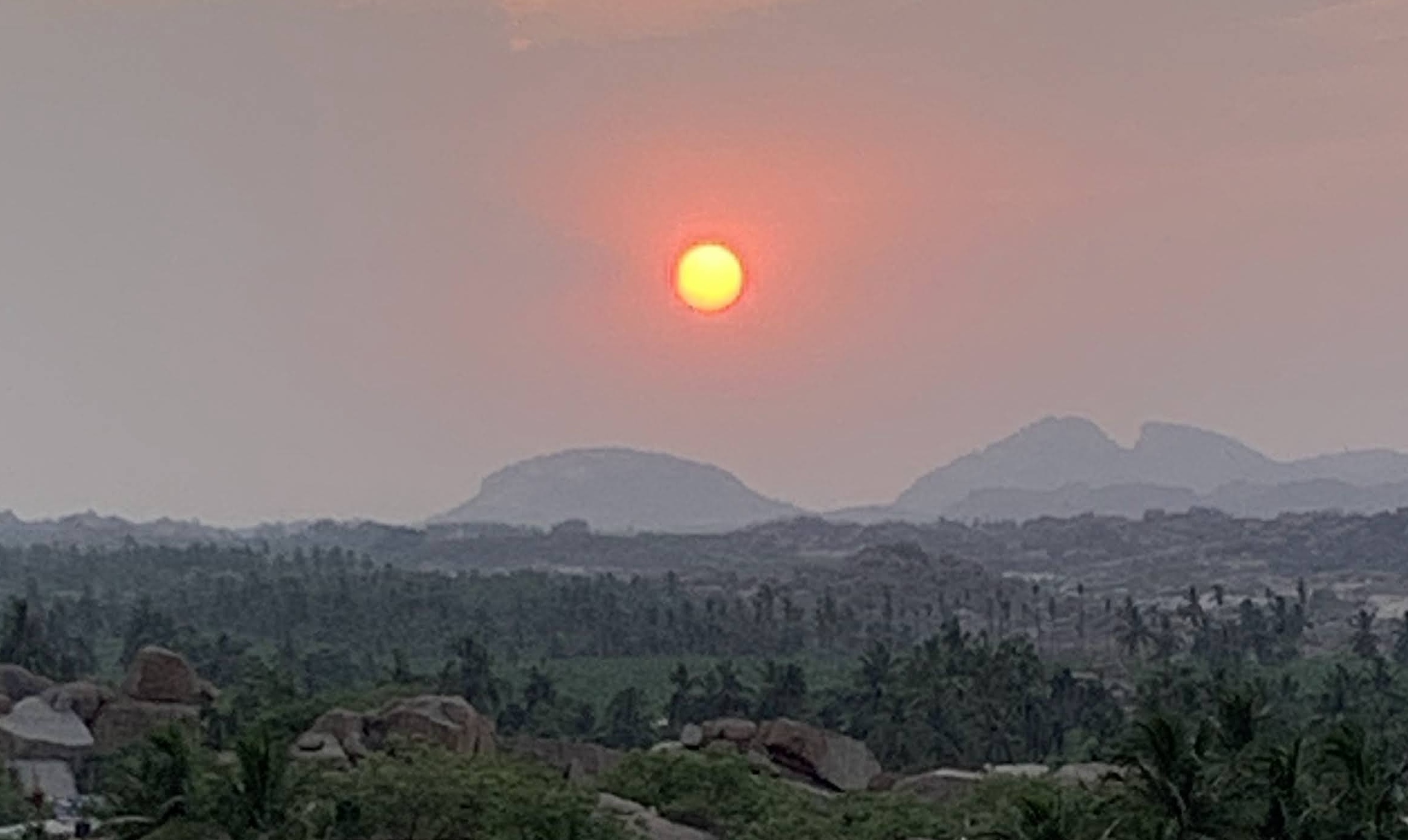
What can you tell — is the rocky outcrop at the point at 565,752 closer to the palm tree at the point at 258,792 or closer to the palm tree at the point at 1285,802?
the palm tree at the point at 258,792

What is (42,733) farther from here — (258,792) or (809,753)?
(258,792)

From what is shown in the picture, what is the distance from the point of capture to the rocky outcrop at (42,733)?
2901 inches

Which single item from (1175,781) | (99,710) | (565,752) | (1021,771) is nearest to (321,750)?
(565,752)

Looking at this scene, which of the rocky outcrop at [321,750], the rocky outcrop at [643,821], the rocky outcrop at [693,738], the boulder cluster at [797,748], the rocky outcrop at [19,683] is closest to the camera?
the rocky outcrop at [643,821]

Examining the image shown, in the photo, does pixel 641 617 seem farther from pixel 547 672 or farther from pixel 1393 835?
pixel 1393 835

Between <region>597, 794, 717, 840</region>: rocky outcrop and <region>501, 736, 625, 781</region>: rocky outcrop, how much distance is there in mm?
15967

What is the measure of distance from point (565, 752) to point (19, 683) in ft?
75.3

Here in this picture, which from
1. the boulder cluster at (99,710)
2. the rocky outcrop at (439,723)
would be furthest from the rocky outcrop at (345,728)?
the boulder cluster at (99,710)

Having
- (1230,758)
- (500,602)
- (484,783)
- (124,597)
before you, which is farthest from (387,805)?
(124,597)

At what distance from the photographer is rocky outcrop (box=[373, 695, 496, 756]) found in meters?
62.0

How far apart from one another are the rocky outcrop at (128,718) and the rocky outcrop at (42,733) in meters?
0.51

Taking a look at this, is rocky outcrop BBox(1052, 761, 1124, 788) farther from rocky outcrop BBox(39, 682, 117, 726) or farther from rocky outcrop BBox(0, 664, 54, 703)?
rocky outcrop BBox(0, 664, 54, 703)

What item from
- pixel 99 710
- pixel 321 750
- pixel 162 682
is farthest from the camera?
pixel 162 682

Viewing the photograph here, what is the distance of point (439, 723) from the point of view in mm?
62969
